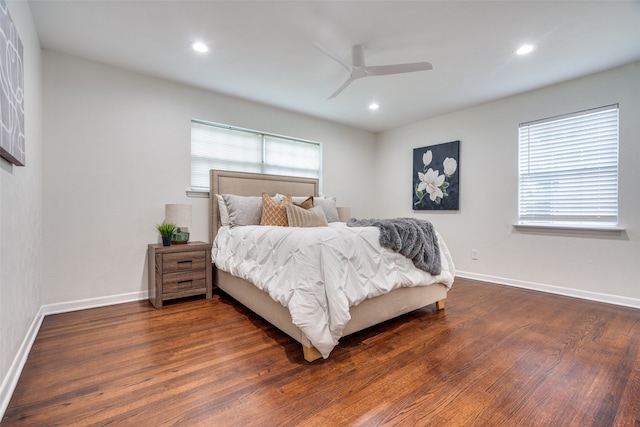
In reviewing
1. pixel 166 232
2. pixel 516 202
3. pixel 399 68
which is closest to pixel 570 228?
pixel 516 202

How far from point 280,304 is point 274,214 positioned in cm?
132

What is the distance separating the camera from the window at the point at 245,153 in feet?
11.4

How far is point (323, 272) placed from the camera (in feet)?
5.82

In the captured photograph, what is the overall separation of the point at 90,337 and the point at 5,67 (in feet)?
5.82

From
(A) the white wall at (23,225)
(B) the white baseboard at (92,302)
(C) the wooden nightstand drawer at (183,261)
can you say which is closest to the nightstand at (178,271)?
(C) the wooden nightstand drawer at (183,261)

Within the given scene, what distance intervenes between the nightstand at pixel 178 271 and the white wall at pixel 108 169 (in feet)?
1.26

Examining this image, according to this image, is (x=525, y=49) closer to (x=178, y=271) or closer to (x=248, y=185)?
(x=248, y=185)

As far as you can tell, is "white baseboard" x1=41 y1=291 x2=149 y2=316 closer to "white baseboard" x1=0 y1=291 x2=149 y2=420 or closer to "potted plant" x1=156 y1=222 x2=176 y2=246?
"white baseboard" x1=0 y1=291 x2=149 y2=420

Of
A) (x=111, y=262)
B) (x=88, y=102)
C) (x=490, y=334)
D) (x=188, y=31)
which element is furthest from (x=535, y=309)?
(x=88, y=102)

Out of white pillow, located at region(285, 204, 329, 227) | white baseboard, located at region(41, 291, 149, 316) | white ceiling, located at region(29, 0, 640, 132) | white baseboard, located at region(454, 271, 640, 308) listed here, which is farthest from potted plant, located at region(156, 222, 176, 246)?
white baseboard, located at region(454, 271, 640, 308)

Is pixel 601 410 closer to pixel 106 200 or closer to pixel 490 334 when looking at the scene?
pixel 490 334

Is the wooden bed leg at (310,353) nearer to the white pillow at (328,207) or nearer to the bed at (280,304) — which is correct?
the bed at (280,304)

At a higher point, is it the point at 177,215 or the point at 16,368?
the point at 177,215

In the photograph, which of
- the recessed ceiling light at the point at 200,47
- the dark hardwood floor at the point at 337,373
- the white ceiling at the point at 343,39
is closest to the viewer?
the dark hardwood floor at the point at 337,373
